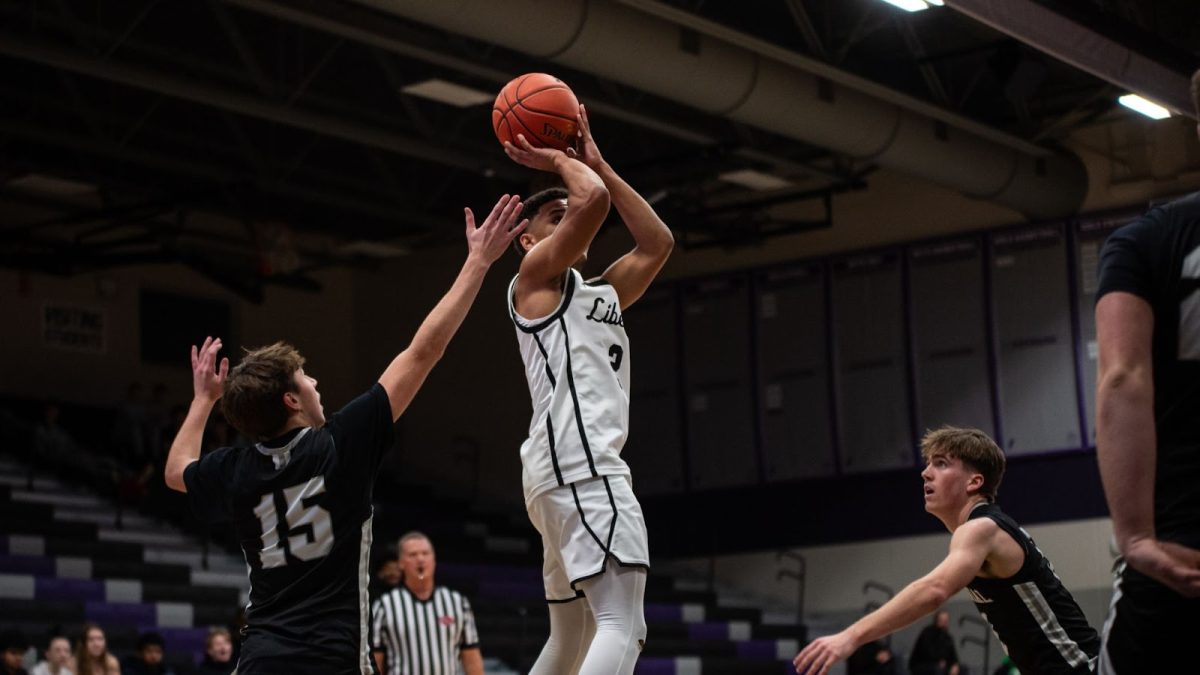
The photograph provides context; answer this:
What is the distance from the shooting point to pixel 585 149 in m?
5.39

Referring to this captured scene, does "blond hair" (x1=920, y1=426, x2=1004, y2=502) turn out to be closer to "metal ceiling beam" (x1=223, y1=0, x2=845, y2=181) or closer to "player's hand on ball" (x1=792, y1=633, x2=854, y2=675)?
"player's hand on ball" (x1=792, y1=633, x2=854, y2=675)

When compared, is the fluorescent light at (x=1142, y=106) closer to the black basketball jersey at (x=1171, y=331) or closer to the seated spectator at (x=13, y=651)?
the seated spectator at (x=13, y=651)

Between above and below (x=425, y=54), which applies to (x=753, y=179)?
below

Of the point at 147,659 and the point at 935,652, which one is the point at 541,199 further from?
the point at 935,652

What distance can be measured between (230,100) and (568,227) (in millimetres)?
10453

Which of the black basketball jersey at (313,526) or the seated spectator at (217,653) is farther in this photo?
the seated spectator at (217,653)

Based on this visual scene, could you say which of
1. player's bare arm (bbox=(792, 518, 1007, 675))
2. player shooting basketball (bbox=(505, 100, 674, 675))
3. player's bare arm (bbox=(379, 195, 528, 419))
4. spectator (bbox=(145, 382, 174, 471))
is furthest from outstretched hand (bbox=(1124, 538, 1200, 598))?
spectator (bbox=(145, 382, 174, 471))

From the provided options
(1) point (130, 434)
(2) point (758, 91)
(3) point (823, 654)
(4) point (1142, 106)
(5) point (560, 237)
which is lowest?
(3) point (823, 654)

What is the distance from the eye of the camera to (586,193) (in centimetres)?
493

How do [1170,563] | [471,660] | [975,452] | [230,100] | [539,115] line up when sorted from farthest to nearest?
[230,100]
[471,660]
[539,115]
[975,452]
[1170,563]

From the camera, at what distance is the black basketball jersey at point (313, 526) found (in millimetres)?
4039

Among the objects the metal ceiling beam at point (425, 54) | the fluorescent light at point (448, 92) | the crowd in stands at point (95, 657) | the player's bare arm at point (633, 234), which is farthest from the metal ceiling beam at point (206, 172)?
the player's bare arm at point (633, 234)

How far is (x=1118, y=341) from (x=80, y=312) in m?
18.6

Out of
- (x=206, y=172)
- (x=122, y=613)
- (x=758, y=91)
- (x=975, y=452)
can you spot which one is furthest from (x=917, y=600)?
(x=206, y=172)
